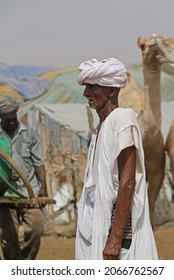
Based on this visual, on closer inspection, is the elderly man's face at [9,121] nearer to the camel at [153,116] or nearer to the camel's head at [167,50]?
the camel at [153,116]

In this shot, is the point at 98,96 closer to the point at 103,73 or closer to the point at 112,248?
the point at 103,73

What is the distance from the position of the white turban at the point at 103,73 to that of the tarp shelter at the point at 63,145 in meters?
7.94

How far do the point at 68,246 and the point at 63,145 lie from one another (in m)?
2.28

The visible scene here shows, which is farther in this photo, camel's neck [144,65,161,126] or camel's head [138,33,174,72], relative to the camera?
camel's neck [144,65,161,126]

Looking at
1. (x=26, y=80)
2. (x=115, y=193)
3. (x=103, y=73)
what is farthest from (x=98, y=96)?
(x=26, y=80)

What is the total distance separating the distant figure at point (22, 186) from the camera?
7.65 metres

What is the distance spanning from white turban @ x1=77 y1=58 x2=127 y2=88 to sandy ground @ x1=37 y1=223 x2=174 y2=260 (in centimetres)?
565

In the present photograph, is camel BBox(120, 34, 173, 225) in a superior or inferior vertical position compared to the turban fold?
inferior

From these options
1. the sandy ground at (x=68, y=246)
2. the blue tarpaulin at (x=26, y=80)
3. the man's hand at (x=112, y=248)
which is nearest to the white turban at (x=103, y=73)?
the man's hand at (x=112, y=248)

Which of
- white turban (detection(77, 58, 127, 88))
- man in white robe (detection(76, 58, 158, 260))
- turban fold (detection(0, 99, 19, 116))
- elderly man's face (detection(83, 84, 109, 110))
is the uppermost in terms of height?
white turban (detection(77, 58, 127, 88))

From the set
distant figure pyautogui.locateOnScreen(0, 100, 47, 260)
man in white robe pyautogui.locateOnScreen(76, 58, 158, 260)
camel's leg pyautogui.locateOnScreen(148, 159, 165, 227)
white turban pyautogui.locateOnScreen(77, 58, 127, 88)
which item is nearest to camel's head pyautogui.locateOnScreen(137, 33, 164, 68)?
camel's leg pyautogui.locateOnScreen(148, 159, 165, 227)

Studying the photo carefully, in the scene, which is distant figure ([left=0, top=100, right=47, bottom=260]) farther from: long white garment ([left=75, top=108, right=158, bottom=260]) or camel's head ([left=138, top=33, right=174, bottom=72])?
long white garment ([left=75, top=108, right=158, bottom=260])

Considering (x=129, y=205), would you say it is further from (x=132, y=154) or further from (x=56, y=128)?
(x=56, y=128)

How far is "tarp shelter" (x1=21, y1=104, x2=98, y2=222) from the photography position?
42.2 ft
